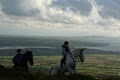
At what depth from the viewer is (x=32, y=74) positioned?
1465cm

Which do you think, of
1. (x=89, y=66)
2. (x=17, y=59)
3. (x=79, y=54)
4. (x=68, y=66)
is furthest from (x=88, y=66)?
(x=17, y=59)

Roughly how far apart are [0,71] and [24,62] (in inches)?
95.1

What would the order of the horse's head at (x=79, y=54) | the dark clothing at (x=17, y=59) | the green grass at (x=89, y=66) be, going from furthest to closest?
the green grass at (x=89, y=66)
the horse's head at (x=79, y=54)
the dark clothing at (x=17, y=59)

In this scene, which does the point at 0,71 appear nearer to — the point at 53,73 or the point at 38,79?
the point at 38,79

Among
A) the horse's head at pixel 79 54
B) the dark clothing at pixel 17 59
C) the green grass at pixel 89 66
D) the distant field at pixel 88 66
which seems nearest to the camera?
the dark clothing at pixel 17 59

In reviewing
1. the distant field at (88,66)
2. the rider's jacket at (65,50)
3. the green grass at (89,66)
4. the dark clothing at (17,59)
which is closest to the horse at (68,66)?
the rider's jacket at (65,50)

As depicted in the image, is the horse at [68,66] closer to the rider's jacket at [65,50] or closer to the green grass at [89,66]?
the rider's jacket at [65,50]

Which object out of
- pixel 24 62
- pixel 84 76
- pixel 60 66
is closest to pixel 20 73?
pixel 24 62

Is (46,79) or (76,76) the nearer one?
(46,79)

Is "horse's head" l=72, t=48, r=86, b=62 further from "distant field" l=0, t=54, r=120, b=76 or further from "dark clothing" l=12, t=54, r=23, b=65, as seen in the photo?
"distant field" l=0, t=54, r=120, b=76

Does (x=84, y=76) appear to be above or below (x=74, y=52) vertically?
below

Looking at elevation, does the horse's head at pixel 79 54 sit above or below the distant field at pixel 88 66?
above

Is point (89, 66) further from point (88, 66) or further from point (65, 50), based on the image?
point (65, 50)

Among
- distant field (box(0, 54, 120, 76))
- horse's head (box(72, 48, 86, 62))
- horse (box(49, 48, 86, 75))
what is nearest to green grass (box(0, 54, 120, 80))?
distant field (box(0, 54, 120, 76))
